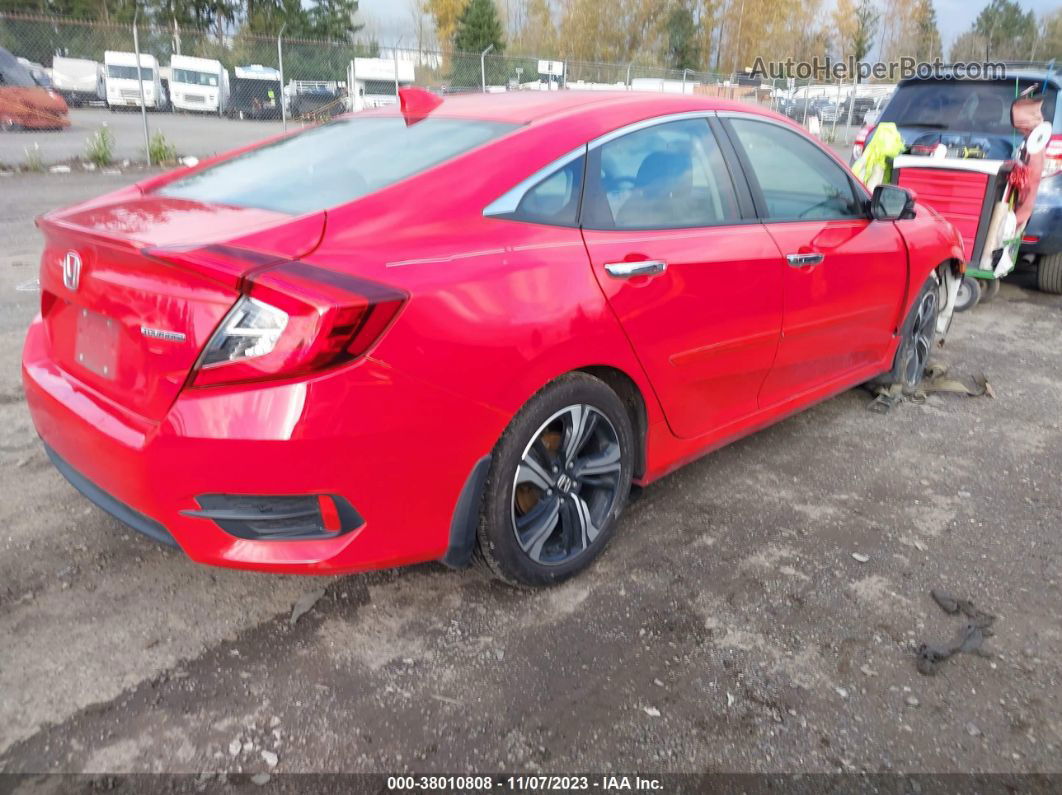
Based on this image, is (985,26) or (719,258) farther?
(985,26)

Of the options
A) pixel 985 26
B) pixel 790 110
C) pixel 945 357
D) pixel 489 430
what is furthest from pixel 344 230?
pixel 985 26

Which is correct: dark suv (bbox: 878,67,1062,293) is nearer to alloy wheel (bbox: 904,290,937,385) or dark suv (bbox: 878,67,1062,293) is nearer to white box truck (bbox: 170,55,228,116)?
alloy wheel (bbox: 904,290,937,385)

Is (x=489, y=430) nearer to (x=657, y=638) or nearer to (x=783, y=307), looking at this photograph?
(x=657, y=638)

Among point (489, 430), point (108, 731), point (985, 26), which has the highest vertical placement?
point (985, 26)

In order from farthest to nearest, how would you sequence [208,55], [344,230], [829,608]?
[208,55]
[829,608]
[344,230]

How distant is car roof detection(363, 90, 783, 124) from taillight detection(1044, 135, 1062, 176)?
4764 millimetres

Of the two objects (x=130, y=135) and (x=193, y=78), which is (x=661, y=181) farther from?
(x=193, y=78)

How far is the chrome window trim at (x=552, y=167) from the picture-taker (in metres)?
2.40

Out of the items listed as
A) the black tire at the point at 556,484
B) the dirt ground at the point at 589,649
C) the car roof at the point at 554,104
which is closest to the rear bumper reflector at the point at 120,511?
the dirt ground at the point at 589,649

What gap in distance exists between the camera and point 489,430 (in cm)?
229

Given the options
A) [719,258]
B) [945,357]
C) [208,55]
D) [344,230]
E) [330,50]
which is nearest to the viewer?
[344,230]

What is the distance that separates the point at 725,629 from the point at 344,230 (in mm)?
1633

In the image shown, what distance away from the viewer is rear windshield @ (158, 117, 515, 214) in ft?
7.96

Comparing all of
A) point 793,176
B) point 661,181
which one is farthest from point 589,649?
point 793,176
